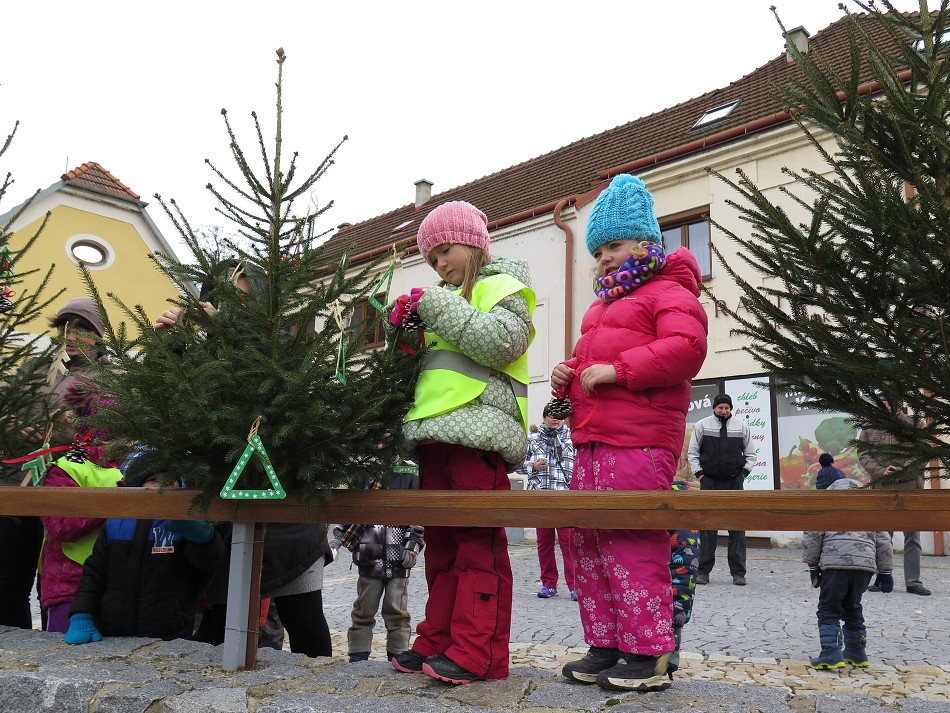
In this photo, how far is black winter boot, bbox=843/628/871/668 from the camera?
14.6 feet

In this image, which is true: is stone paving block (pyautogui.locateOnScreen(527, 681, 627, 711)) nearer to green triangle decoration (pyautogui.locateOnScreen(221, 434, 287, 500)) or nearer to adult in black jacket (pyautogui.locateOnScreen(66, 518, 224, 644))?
green triangle decoration (pyautogui.locateOnScreen(221, 434, 287, 500))

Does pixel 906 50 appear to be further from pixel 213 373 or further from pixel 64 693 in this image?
pixel 64 693

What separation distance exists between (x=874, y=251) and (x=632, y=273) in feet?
2.72

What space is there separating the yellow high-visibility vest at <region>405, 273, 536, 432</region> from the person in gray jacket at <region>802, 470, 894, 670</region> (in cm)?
240

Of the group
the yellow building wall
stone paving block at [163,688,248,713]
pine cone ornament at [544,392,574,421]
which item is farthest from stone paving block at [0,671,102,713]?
the yellow building wall

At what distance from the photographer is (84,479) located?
12.8 feet

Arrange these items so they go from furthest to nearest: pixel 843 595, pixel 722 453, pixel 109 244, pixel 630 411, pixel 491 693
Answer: pixel 109 244 → pixel 722 453 → pixel 843 595 → pixel 630 411 → pixel 491 693

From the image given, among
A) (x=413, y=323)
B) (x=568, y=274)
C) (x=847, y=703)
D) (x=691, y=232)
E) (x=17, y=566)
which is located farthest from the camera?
(x=568, y=274)

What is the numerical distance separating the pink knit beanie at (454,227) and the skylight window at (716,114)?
13.2m

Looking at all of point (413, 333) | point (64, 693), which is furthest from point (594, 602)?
point (64, 693)

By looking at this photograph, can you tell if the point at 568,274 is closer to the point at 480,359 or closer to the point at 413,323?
the point at 413,323

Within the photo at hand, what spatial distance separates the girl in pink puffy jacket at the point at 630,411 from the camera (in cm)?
265

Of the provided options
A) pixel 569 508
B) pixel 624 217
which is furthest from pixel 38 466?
pixel 624 217

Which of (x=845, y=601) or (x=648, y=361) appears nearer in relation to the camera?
(x=648, y=361)
